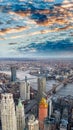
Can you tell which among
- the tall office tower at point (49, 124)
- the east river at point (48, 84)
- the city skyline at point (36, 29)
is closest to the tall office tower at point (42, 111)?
the tall office tower at point (49, 124)

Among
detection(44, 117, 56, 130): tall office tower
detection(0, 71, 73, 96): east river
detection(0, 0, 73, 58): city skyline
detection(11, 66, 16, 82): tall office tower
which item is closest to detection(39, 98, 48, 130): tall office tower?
detection(44, 117, 56, 130): tall office tower

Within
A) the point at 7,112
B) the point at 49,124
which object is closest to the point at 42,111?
the point at 49,124

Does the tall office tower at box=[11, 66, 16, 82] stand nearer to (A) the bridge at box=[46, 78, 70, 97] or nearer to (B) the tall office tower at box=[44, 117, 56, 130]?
(A) the bridge at box=[46, 78, 70, 97]

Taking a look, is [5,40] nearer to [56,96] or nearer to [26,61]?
[26,61]

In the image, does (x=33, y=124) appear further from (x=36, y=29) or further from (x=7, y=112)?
(x=36, y=29)

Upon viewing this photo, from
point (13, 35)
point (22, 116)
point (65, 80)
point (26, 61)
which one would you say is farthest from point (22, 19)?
point (22, 116)

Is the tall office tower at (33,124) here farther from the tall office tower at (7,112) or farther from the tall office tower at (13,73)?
the tall office tower at (13,73)
